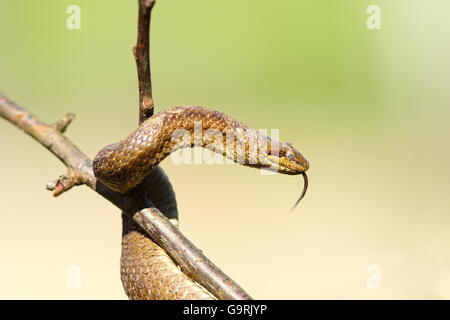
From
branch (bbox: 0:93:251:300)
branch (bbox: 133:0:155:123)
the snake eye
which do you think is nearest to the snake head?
the snake eye

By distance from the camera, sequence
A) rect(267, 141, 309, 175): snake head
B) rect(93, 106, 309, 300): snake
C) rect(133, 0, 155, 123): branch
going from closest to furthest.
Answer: rect(133, 0, 155, 123): branch < rect(93, 106, 309, 300): snake < rect(267, 141, 309, 175): snake head

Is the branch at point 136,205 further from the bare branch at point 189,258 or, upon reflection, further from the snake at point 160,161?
the snake at point 160,161

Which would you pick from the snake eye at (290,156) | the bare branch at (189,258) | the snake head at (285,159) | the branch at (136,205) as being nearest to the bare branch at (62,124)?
the branch at (136,205)

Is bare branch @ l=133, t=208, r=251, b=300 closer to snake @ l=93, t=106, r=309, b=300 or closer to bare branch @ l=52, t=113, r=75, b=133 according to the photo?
snake @ l=93, t=106, r=309, b=300

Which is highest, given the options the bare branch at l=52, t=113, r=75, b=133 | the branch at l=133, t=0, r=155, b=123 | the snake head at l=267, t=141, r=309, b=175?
the branch at l=133, t=0, r=155, b=123

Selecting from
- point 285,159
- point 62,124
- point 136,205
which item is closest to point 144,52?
point 136,205
